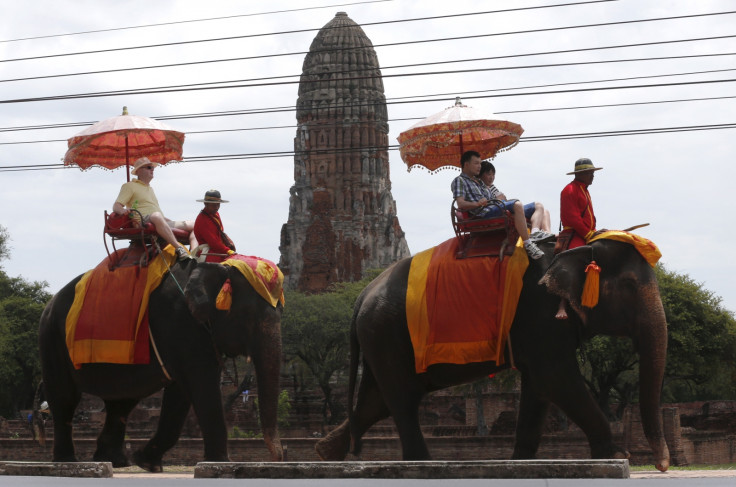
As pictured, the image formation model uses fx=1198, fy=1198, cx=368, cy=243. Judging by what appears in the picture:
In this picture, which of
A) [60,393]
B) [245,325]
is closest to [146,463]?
[60,393]

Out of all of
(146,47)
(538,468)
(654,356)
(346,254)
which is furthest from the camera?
(346,254)

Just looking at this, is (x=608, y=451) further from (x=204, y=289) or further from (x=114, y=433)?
(x=114, y=433)

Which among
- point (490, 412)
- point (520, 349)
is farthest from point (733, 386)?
point (520, 349)

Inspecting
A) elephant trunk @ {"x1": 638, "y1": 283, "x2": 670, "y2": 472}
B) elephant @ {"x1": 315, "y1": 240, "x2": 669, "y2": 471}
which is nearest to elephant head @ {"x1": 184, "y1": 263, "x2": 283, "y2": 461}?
elephant @ {"x1": 315, "y1": 240, "x2": 669, "y2": 471}

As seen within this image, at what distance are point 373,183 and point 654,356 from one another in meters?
67.6

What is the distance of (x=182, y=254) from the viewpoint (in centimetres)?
1181

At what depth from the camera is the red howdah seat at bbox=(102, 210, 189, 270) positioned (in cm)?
1189

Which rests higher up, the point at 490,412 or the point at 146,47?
the point at 146,47

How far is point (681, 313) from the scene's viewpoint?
131 feet

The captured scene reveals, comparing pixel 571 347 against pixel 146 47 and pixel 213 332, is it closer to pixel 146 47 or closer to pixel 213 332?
pixel 213 332

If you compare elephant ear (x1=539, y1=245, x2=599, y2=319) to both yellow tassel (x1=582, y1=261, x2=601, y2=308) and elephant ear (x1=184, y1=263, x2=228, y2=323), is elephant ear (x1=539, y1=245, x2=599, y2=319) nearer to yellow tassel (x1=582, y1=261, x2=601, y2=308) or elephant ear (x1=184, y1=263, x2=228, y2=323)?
yellow tassel (x1=582, y1=261, x2=601, y2=308)

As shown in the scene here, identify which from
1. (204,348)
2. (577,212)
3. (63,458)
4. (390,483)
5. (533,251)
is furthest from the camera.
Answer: (63,458)

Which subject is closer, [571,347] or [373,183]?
[571,347]

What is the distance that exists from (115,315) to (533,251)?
4139 mm
